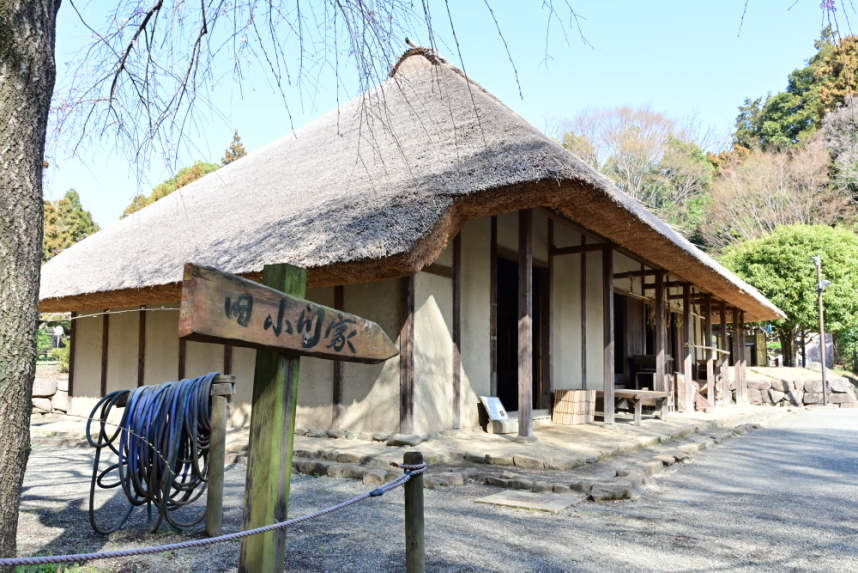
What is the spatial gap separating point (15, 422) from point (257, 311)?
2.75ft

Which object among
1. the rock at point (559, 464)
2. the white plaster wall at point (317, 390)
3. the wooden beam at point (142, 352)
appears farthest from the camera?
the wooden beam at point (142, 352)

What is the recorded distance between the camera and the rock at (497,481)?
172 inches

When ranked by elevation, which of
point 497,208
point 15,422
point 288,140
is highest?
point 288,140

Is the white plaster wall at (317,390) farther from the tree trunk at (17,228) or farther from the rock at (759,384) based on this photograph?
the rock at (759,384)

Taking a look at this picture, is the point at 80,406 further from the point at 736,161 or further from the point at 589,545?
the point at 736,161

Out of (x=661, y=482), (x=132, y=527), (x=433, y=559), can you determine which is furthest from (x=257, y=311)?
(x=661, y=482)

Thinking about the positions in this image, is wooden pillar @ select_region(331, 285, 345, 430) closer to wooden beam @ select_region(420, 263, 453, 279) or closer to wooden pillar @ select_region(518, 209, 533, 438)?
wooden beam @ select_region(420, 263, 453, 279)

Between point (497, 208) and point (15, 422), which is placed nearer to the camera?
point (15, 422)

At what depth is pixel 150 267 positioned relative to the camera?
263 inches

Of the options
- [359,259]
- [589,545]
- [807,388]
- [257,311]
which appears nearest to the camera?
[257,311]

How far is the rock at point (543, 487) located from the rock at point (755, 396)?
1344 centimetres

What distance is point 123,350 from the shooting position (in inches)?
329

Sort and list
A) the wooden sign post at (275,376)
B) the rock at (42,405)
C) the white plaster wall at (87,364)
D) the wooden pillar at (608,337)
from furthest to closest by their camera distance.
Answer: the rock at (42,405) → the white plaster wall at (87,364) → the wooden pillar at (608,337) → the wooden sign post at (275,376)

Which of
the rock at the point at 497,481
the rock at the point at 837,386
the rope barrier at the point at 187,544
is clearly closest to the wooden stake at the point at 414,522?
the rope barrier at the point at 187,544
